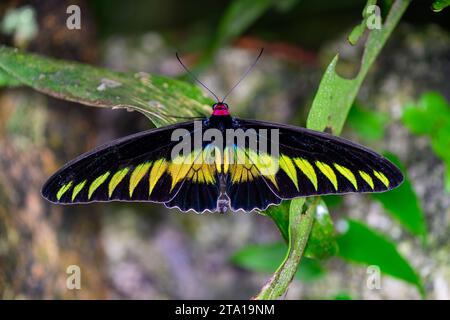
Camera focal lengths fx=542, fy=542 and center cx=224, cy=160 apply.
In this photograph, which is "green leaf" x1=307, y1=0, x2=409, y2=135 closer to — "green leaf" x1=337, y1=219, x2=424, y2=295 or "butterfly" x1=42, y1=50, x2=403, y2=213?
"butterfly" x1=42, y1=50, x2=403, y2=213

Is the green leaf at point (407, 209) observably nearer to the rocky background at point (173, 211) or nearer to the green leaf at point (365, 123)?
the rocky background at point (173, 211)

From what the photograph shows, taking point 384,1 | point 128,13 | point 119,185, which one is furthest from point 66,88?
point 128,13

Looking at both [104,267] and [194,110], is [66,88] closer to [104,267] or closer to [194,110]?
[194,110]

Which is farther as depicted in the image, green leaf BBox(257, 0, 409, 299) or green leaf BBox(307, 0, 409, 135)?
green leaf BBox(307, 0, 409, 135)

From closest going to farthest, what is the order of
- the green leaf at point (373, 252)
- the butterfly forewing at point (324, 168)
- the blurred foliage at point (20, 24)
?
the butterfly forewing at point (324, 168), the green leaf at point (373, 252), the blurred foliage at point (20, 24)

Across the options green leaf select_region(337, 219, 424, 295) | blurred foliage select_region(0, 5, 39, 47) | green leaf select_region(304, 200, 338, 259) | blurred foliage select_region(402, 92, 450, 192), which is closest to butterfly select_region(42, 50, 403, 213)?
green leaf select_region(304, 200, 338, 259)

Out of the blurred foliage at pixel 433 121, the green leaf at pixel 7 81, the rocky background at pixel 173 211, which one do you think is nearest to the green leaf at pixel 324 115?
the blurred foliage at pixel 433 121

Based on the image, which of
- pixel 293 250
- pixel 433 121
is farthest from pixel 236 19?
A: pixel 293 250
